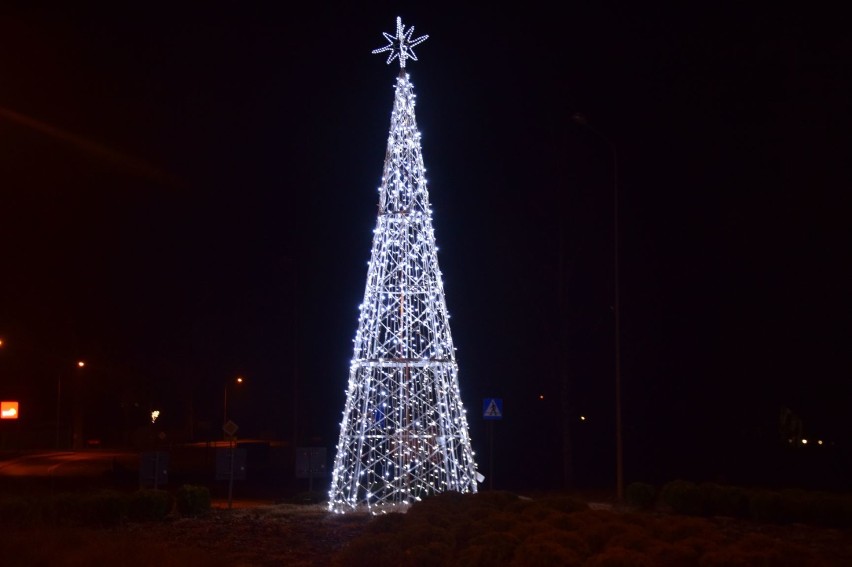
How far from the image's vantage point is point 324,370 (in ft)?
186

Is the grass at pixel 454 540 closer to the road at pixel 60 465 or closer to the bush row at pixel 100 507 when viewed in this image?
the bush row at pixel 100 507

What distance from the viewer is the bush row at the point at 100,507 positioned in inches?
661

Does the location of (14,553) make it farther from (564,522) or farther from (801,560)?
(801,560)

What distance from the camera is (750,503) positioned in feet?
58.0

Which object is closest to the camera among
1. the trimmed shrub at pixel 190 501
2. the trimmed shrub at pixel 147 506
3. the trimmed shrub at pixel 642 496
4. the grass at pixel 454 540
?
the grass at pixel 454 540

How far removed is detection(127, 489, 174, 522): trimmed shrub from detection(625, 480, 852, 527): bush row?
8986mm

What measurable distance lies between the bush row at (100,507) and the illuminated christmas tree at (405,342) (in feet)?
8.90

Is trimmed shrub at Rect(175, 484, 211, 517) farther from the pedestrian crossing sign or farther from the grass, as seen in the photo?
the pedestrian crossing sign

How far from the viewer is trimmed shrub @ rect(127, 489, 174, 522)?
18.2 meters

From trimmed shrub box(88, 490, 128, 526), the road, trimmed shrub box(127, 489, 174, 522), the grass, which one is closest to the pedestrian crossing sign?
the grass

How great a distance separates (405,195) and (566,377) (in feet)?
48.7

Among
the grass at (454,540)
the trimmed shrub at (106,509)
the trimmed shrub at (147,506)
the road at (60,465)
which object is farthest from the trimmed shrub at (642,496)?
the road at (60,465)

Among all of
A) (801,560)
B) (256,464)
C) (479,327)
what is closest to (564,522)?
(801,560)

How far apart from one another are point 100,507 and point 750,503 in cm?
1125
